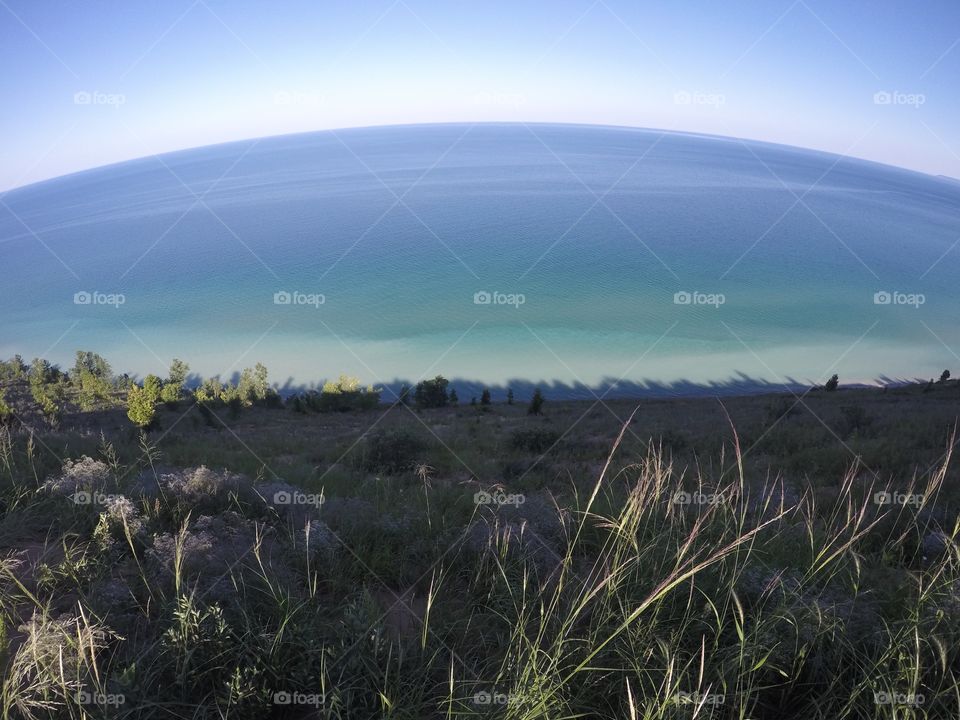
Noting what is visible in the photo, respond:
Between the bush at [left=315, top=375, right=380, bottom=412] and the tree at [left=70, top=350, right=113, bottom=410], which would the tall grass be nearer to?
the bush at [left=315, top=375, right=380, bottom=412]

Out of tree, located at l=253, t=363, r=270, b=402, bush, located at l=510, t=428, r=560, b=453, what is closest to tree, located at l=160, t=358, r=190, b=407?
tree, located at l=253, t=363, r=270, b=402

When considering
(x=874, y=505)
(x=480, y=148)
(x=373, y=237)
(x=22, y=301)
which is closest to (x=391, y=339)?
(x=373, y=237)

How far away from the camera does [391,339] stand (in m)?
35.1

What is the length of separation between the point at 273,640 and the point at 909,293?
54547mm

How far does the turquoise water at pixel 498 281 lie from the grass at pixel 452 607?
25.9 meters

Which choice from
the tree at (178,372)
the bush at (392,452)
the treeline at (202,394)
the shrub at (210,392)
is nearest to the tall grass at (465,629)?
the bush at (392,452)

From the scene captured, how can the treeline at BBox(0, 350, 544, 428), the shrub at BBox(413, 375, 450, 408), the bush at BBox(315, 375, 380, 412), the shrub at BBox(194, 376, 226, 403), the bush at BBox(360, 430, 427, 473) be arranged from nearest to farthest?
the bush at BBox(360, 430, 427, 473) → the treeline at BBox(0, 350, 544, 428) → the shrub at BBox(194, 376, 226, 403) → the bush at BBox(315, 375, 380, 412) → the shrub at BBox(413, 375, 450, 408)

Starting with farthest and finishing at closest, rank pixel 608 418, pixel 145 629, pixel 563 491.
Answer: pixel 608 418, pixel 563 491, pixel 145 629

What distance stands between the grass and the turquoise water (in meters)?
25.9

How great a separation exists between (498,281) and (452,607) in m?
41.2

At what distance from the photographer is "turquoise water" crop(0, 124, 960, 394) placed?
32.5 meters

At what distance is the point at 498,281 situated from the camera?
43312mm

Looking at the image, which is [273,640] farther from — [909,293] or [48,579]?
[909,293]

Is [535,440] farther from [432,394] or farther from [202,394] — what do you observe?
[202,394]
